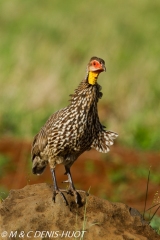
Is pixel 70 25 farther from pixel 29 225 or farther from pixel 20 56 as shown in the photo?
pixel 29 225

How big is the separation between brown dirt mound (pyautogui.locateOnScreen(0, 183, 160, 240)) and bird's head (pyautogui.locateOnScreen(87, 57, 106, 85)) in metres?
1.18

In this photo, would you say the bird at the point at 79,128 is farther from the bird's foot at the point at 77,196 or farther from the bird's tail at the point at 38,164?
the bird's tail at the point at 38,164

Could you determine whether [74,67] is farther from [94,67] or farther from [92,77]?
[94,67]

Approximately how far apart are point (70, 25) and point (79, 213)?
18592 mm

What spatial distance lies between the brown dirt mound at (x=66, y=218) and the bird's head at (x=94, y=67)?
118 centimetres

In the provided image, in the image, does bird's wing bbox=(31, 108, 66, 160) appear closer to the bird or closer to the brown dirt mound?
the bird

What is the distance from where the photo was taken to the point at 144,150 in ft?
46.5

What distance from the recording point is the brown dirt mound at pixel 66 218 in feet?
20.1

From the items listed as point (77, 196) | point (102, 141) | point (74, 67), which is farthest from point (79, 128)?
point (74, 67)

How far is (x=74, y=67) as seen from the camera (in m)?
18.8

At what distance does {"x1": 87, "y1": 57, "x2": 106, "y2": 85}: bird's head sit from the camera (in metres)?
6.95

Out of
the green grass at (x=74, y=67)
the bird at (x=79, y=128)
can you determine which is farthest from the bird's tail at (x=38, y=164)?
the green grass at (x=74, y=67)

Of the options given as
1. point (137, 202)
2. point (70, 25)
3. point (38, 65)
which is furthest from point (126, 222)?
point (70, 25)

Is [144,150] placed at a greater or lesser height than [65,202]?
greater
